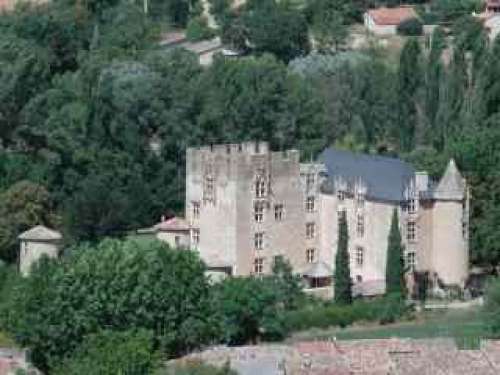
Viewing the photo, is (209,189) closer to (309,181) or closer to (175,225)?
(175,225)

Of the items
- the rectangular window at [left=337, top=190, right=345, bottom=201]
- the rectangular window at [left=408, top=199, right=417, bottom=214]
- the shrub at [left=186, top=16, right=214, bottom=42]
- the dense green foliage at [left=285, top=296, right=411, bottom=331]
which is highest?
the shrub at [left=186, top=16, right=214, bottom=42]

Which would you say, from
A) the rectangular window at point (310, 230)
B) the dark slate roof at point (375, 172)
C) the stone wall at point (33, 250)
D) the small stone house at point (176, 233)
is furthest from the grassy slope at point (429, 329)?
the stone wall at point (33, 250)

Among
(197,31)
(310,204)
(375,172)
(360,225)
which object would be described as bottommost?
(360,225)

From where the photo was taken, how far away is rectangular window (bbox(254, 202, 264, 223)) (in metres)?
55.2

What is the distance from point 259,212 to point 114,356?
13118 mm

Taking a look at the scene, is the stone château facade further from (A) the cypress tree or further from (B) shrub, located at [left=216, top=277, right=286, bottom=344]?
(B) shrub, located at [left=216, top=277, right=286, bottom=344]

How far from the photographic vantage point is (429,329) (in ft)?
168

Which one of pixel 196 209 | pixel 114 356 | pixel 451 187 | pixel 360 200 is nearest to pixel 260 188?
pixel 196 209

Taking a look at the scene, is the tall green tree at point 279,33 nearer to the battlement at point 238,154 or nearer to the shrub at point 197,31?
the shrub at point 197,31

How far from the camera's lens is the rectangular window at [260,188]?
181 ft

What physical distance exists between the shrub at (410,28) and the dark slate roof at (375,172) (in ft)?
99.1

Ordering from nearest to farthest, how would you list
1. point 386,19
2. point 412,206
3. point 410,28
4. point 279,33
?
point 412,206, point 279,33, point 410,28, point 386,19

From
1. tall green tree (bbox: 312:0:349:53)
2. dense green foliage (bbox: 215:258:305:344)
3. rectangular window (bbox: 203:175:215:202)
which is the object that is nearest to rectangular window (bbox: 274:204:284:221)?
rectangular window (bbox: 203:175:215:202)

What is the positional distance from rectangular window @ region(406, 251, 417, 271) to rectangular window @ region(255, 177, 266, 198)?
12.2 ft
